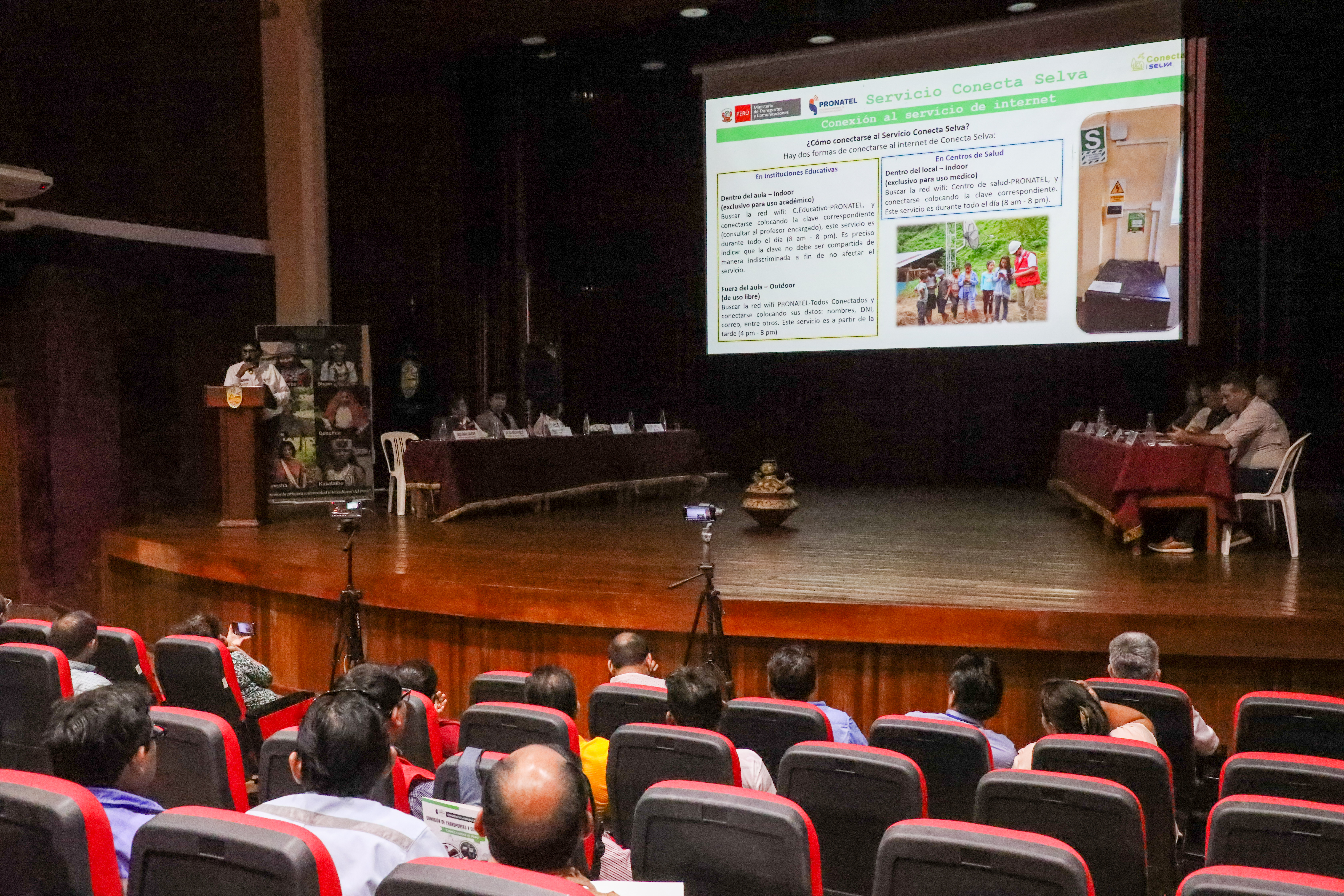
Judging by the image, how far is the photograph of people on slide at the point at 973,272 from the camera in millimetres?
7770

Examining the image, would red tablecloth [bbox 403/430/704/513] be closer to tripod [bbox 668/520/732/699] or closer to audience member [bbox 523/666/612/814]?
tripod [bbox 668/520/732/699]

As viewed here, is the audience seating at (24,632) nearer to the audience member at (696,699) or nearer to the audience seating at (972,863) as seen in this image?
the audience member at (696,699)

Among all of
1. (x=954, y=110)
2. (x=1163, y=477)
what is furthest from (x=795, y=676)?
(x=954, y=110)

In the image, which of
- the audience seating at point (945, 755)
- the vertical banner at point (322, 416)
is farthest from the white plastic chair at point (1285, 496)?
the vertical banner at point (322, 416)

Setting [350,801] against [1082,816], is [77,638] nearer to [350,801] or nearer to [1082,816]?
[350,801]

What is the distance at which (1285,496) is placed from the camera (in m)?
5.26

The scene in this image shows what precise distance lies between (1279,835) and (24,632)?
412 cm

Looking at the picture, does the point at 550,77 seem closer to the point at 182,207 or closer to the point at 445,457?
the point at 182,207

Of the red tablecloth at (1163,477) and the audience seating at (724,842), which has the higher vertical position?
the red tablecloth at (1163,477)

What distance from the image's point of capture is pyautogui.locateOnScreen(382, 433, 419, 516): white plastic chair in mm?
7820

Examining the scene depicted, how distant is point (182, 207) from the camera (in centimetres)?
822

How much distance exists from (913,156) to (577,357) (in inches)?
183

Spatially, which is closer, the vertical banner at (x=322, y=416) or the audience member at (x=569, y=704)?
the audience member at (x=569, y=704)

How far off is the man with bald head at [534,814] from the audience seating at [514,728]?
0.87 m
